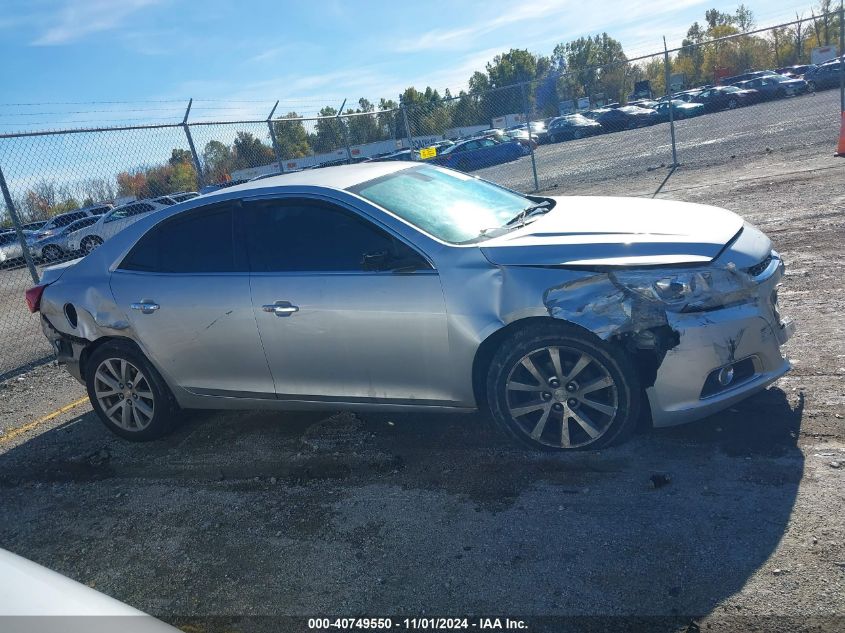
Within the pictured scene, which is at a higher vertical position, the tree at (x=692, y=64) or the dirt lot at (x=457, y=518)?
the tree at (x=692, y=64)

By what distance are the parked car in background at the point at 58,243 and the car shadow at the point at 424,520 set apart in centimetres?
1416

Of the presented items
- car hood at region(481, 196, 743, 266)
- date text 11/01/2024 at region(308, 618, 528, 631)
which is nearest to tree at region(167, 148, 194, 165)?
car hood at region(481, 196, 743, 266)

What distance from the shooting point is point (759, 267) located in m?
3.89

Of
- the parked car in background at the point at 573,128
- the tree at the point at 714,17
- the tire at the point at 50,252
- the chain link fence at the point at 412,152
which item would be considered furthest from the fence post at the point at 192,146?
the tree at the point at 714,17

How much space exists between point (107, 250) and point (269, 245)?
4.61 feet

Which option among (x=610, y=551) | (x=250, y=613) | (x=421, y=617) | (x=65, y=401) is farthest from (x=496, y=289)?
(x=65, y=401)

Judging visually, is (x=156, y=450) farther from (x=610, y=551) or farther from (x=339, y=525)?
(x=610, y=551)

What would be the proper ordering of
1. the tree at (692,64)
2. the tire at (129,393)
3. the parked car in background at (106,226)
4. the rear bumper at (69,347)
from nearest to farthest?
1. the tire at (129,393)
2. the rear bumper at (69,347)
3. the parked car in background at (106,226)
4. the tree at (692,64)

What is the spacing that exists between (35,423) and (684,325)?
538 cm

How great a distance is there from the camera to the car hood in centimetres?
379

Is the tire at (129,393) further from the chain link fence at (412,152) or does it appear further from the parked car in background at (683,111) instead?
the parked car in background at (683,111)

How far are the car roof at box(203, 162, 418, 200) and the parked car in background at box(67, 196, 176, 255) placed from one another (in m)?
8.92

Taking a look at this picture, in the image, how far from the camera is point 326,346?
438 centimetres

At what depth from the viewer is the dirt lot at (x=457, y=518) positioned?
9.52 feet
